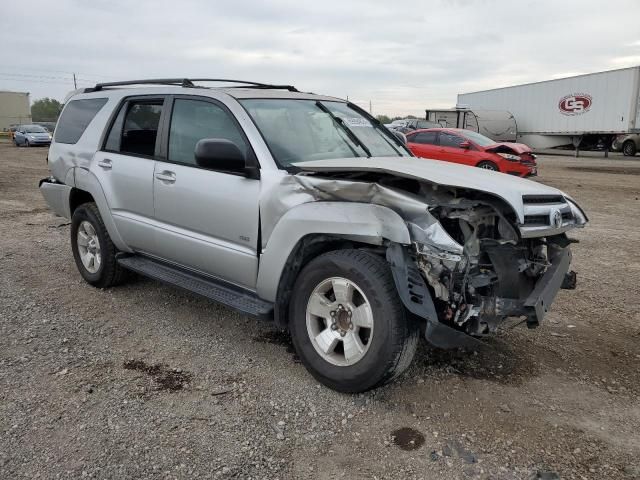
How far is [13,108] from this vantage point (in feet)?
156

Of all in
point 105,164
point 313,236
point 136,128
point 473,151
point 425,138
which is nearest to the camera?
point 313,236

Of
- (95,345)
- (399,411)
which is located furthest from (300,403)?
(95,345)

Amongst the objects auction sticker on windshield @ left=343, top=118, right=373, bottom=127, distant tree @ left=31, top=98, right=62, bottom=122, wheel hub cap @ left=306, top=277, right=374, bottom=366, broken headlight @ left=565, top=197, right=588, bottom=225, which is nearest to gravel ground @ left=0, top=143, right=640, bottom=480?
wheel hub cap @ left=306, top=277, right=374, bottom=366

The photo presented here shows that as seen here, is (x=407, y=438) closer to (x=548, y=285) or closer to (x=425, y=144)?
(x=548, y=285)

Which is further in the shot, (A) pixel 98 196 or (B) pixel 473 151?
(B) pixel 473 151

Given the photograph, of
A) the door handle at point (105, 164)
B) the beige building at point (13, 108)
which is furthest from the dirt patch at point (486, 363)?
the beige building at point (13, 108)

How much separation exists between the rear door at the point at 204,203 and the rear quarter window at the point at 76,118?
4.23 ft

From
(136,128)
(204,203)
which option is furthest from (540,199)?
(136,128)

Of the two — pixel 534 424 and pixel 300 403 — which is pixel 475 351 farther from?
pixel 300 403

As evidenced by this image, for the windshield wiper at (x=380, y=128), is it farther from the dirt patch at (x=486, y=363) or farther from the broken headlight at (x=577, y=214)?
the dirt patch at (x=486, y=363)

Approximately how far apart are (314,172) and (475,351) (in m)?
1.80

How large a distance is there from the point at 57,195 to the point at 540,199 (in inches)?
182

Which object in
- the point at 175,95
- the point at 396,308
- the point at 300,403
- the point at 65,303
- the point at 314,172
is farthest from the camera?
the point at 65,303

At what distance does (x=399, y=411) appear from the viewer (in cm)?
323
